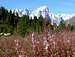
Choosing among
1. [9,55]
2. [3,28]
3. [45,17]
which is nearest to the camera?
[45,17]

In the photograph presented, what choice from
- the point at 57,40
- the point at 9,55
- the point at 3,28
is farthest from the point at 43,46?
the point at 3,28

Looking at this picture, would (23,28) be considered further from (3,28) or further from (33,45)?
(33,45)

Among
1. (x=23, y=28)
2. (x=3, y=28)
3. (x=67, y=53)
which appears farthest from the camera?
(x=3, y=28)

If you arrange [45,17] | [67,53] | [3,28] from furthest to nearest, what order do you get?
[3,28], [67,53], [45,17]

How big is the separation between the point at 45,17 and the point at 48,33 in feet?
0.87

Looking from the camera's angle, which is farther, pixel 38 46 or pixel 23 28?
pixel 23 28

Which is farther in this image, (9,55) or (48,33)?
(9,55)

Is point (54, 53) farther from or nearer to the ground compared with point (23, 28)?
farther from the ground

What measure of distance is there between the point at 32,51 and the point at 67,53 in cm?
65

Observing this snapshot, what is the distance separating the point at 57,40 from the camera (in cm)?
493

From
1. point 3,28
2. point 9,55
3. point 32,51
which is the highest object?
point 32,51

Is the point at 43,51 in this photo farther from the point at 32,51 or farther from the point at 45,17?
the point at 45,17

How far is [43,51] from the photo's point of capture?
4.58 m

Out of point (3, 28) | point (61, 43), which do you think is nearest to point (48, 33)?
point (61, 43)
